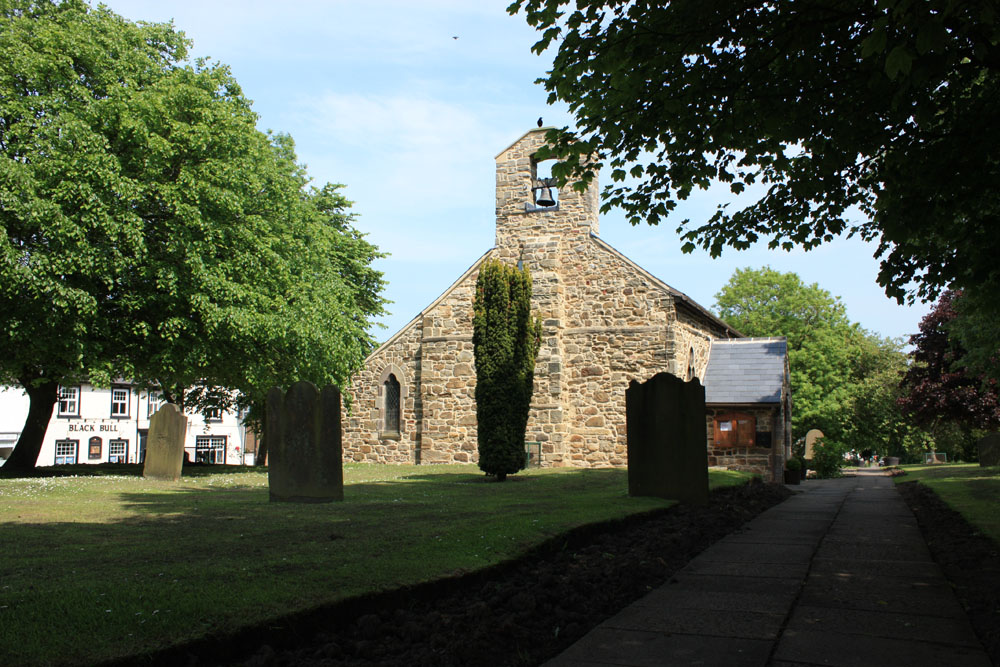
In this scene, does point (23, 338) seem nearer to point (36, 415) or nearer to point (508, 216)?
point (36, 415)

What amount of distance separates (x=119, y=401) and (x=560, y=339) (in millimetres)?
37837

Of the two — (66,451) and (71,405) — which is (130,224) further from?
(66,451)

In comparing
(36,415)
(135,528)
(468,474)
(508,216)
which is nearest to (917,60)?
(135,528)

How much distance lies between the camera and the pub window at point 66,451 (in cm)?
4791

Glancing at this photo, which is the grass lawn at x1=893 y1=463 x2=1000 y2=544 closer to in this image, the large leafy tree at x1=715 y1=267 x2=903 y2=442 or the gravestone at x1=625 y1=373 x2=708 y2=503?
the gravestone at x1=625 y1=373 x2=708 y2=503

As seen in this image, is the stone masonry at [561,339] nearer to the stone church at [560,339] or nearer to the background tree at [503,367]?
the stone church at [560,339]

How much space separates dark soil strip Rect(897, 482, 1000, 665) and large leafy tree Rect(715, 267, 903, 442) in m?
37.0

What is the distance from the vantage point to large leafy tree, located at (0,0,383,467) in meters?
17.4

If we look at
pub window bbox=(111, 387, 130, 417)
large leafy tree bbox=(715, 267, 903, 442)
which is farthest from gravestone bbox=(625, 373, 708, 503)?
pub window bbox=(111, 387, 130, 417)

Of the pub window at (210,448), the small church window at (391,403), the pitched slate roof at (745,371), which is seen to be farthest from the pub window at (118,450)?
the pitched slate roof at (745,371)

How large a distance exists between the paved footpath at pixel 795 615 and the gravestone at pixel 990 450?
24.1 meters

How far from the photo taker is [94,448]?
163 feet

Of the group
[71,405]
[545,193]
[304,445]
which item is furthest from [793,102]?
[71,405]

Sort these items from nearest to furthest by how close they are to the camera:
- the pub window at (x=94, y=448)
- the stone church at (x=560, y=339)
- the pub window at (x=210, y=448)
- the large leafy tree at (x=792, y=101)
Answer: the large leafy tree at (x=792, y=101) < the stone church at (x=560, y=339) < the pub window at (x=94, y=448) < the pub window at (x=210, y=448)
